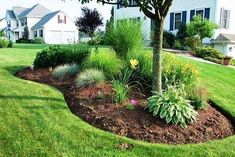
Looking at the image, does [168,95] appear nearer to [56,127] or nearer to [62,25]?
[56,127]

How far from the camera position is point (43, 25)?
46625 mm

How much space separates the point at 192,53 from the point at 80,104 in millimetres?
13435

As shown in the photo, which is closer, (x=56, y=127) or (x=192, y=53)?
(x=56, y=127)

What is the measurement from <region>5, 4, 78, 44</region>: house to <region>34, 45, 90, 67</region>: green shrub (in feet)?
113

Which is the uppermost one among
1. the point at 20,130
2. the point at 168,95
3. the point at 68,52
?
the point at 68,52

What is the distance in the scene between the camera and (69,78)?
24.6ft

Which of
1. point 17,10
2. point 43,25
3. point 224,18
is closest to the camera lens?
point 224,18

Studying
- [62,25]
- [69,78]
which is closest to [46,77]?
[69,78]

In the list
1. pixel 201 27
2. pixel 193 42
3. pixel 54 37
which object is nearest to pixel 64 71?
pixel 193 42

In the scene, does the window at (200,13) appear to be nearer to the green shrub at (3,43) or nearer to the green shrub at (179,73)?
the green shrub at (3,43)

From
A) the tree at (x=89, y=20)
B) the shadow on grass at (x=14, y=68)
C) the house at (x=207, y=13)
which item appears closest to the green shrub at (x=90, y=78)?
the shadow on grass at (x=14, y=68)

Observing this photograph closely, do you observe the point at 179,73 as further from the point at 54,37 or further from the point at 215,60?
the point at 54,37

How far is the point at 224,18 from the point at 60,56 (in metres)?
17.1

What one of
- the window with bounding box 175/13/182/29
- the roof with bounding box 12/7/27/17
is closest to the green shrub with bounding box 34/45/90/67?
the window with bounding box 175/13/182/29
